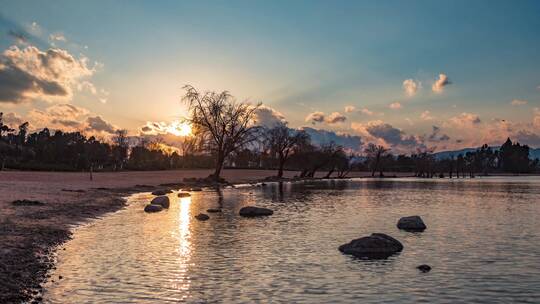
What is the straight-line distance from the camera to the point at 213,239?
1955 centimetres

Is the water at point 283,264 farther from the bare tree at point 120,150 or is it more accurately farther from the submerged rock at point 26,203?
the bare tree at point 120,150

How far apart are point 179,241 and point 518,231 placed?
18050 millimetres

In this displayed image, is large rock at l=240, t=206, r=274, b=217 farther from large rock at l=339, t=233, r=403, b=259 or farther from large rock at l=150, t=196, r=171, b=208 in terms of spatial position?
large rock at l=339, t=233, r=403, b=259

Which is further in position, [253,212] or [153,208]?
[153,208]

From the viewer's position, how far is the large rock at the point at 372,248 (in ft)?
54.2

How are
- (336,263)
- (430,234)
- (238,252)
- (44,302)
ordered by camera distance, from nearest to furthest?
1. (44,302)
2. (336,263)
3. (238,252)
4. (430,234)

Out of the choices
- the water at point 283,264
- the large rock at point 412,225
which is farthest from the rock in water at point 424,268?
the large rock at point 412,225

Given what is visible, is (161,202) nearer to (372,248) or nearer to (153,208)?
(153,208)

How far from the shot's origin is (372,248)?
1683 cm

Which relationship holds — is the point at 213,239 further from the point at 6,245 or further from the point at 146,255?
the point at 6,245

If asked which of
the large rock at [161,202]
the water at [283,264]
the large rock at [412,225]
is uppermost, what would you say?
the large rock at [161,202]

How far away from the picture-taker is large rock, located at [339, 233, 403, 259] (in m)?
16.5

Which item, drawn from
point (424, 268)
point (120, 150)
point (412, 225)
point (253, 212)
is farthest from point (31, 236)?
point (120, 150)

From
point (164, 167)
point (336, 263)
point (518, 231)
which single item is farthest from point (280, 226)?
point (164, 167)
